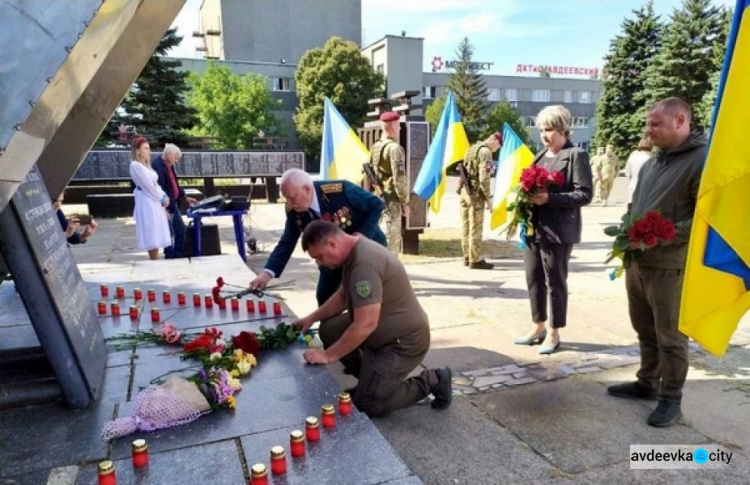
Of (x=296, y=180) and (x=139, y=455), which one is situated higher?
(x=296, y=180)

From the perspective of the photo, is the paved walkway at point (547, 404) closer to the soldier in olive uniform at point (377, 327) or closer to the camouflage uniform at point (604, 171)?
the soldier in olive uniform at point (377, 327)

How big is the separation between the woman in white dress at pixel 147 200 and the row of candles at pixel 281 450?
5.03m

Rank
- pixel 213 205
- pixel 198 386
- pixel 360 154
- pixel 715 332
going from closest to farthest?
pixel 715 332 < pixel 198 386 < pixel 213 205 < pixel 360 154

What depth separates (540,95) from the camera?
57.6 meters

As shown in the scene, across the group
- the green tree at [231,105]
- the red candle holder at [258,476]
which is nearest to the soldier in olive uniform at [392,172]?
the red candle holder at [258,476]

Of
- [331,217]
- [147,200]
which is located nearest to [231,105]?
[147,200]

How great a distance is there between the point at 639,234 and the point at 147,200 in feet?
19.1

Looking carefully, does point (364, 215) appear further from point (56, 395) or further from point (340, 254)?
point (56, 395)

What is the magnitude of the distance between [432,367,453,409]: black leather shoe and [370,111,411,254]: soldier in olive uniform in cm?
449

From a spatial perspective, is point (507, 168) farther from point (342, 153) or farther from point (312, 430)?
point (312, 430)

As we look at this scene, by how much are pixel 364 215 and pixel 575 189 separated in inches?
67.3

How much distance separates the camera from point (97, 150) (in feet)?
46.3

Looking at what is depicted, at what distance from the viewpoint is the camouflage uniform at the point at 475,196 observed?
25.1ft

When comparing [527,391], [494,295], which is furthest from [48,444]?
[494,295]
